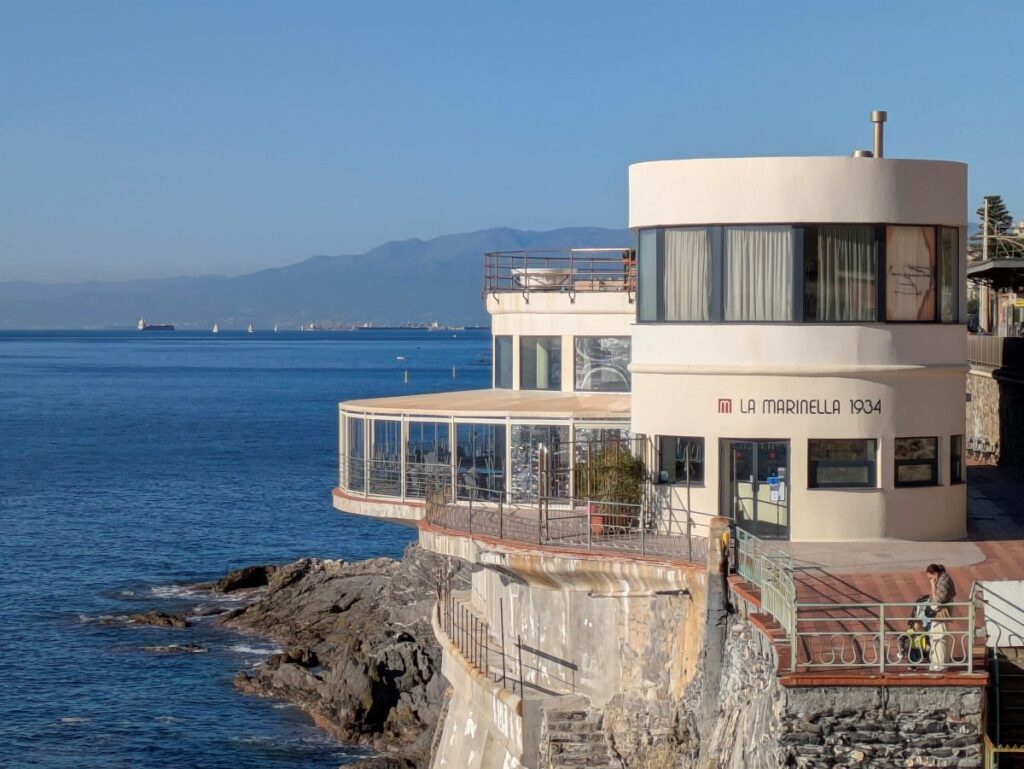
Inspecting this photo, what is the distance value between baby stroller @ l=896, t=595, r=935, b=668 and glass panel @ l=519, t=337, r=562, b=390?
15400mm

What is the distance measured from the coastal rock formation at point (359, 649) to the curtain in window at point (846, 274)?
1473 centimetres

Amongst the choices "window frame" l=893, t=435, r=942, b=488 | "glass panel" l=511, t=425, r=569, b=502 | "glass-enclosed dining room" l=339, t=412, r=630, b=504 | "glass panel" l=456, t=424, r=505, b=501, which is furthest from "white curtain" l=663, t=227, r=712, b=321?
"glass panel" l=456, t=424, r=505, b=501

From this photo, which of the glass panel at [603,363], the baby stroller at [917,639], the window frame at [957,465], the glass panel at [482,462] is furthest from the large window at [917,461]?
the glass panel at [603,363]

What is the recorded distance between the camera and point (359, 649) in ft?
131

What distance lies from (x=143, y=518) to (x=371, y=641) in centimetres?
3302

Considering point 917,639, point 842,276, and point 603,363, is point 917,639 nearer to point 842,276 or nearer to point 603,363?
point 842,276

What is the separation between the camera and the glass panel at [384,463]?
1074 inches

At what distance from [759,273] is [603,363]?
952 cm

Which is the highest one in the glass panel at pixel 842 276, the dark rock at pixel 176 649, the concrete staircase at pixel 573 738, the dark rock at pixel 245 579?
the glass panel at pixel 842 276

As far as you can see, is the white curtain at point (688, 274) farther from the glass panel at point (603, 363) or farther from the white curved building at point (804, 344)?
the glass panel at point (603, 363)

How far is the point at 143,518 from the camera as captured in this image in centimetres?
7038

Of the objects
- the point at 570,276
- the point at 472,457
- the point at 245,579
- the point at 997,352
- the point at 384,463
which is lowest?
the point at 245,579

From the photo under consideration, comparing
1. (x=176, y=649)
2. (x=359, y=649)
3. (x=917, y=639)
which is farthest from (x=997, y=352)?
(x=917, y=639)

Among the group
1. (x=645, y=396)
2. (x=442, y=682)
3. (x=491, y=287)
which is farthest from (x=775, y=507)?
(x=442, y=682)
